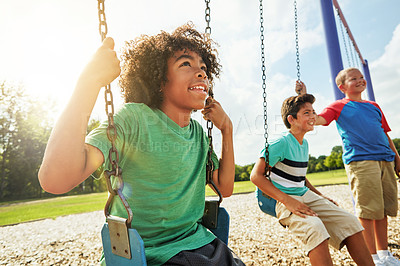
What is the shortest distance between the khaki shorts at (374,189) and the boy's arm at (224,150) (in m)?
1.92

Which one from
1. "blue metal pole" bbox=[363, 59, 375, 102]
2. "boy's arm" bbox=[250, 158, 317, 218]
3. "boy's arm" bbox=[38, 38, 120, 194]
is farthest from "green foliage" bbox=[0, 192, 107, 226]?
"blue metal pole" bbox=[363, 59, 375, 102]

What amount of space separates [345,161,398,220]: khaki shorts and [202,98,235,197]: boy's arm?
1.92 meters

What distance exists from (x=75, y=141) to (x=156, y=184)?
435 mm

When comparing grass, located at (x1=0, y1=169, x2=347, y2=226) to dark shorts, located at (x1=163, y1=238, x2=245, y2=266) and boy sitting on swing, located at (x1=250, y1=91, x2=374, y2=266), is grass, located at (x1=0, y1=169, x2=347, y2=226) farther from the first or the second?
dark shorts, located at (x1=163, y1=238, x2=245, y2=266)

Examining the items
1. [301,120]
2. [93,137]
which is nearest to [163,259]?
[93,137]

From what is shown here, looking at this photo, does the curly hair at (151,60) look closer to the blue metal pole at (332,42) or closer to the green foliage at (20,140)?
the blue metal pole at (332,42)

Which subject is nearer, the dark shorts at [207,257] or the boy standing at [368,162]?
the dark shorts at [207,257]

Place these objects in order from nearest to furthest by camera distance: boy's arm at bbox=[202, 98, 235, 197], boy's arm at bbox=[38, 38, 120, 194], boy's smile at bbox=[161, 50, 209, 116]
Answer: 1. boy's arm at bbox=[38, 38, 120, 194]
2. boy's smile at bbox=[161, 50, 209, 116]
3. boy's arm at bbox=[202, 98, 235, 197]

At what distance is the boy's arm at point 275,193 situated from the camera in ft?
6.72

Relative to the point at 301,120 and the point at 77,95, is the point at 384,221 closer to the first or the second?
the point at 301,120

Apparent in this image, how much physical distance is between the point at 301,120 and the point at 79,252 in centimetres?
358

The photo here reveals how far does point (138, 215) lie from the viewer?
118cm

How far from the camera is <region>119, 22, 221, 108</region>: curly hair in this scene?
1.54m

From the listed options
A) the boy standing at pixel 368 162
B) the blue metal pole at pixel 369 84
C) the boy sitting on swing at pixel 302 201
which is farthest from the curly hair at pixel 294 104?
the blue metal pole at pixel 369 84
